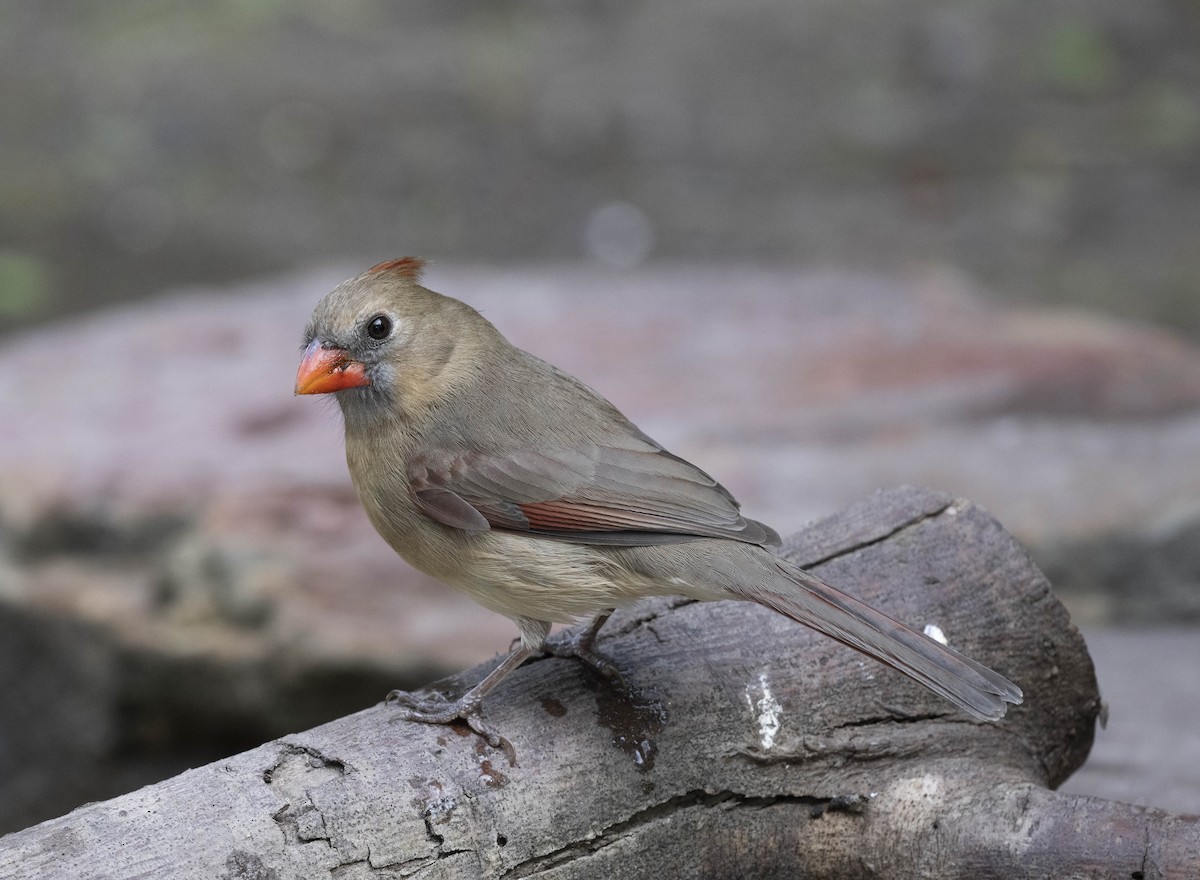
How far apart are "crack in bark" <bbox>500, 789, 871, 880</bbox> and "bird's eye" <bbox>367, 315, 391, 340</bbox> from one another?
125 cm

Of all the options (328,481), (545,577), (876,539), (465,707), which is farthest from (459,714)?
(328,481)

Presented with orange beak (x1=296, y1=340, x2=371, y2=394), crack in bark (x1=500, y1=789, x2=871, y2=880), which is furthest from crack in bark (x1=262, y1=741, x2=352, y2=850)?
orange beak (x1=296, y1=340, x2=371, y2=394)

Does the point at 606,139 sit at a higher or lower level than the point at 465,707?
higher

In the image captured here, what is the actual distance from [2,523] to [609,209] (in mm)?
Result: 5450

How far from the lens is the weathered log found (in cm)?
283

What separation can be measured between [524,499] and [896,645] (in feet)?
2.90

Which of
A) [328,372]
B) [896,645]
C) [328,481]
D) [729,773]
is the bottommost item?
[729,773]

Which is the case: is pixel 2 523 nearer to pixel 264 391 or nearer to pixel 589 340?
pixel 264 391

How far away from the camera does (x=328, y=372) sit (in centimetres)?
Answer: 347

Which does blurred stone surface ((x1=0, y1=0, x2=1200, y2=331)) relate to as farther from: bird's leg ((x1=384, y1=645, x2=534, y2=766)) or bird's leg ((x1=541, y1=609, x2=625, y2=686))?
bird's leg ((x1=384, y1=645, x2=534, y2=766))

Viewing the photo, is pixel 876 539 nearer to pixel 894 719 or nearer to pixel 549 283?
pixel 894 719

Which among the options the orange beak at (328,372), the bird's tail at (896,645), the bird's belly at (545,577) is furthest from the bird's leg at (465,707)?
the orange beak at (328,372)

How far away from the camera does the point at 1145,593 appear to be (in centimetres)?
518

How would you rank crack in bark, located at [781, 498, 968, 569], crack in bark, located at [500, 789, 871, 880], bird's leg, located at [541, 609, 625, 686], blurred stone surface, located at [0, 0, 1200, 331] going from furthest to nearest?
blurred stone surface, located at [0, 0, 1200, 331] < crack in bark, located at [781, 498, 968, 569] < bird's leg, located at [541, 609, 625, 686] < crack in bark, located at [500, 789, 871, 880]
